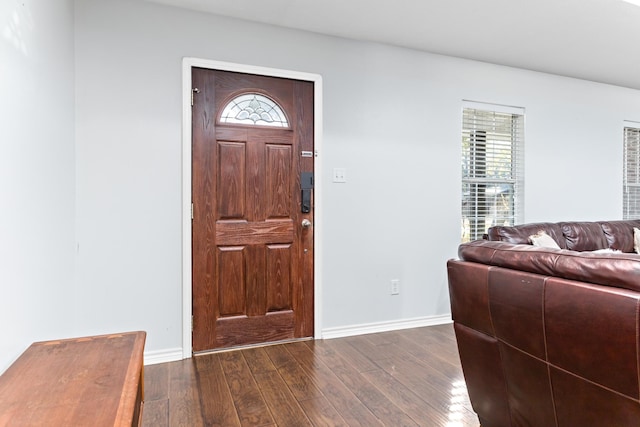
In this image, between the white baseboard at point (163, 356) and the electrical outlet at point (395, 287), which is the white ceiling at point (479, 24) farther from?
the white baseboard at point (163, 356)

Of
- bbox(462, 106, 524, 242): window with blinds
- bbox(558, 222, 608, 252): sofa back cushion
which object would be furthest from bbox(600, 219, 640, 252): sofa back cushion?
bbox(462, 106, 524, 242): window with blinds

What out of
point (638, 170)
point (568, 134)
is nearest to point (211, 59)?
point (568, 134)

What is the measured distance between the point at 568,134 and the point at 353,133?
8.30 ft

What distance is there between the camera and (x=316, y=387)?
208cm

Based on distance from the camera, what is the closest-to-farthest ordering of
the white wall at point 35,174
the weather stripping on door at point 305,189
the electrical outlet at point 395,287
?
1. the white wall at point 35,174
2. the weather stripping on door at point 305,189
3. the electrical outlet at point 395,287

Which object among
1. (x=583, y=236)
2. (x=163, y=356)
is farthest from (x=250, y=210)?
(x=583, y=236)

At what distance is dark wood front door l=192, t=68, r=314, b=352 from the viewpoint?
2.59 m

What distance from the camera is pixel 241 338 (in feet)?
8.77

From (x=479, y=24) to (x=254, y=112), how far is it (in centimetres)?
181

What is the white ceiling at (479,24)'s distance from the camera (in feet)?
8.05

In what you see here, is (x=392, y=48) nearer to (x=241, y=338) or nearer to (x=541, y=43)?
(x=541, y=43)

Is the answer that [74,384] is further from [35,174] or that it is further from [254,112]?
[254,112]

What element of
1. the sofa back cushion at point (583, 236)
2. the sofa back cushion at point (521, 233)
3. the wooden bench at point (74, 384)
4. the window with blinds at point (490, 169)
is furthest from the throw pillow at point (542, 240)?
the wooden bench at point (74, 384)

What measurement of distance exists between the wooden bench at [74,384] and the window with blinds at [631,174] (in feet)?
17.0
